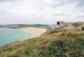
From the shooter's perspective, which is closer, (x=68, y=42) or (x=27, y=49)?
(x=68, y=42)

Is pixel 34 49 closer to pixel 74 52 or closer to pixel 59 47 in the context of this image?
pixel 59 47

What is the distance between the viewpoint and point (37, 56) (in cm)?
1712

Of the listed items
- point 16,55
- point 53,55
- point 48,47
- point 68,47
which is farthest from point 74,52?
point 16,55

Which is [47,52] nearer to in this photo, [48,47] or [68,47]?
[48,47]

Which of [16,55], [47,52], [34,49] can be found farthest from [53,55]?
[16,55]

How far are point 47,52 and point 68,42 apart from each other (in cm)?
340

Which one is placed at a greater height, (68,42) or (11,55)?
(68,42)

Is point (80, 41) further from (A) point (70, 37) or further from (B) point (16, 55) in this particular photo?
(B) point (16, 55)

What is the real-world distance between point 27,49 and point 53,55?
15.7 feet

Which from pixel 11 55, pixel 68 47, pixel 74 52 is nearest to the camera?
pixel 74 52

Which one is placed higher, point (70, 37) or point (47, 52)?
point (70, 37)

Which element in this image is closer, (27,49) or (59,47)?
(59,47)

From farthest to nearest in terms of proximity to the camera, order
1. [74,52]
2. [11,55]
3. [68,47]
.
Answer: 1. [11,55]
2. [68,47]
3. [74,52]

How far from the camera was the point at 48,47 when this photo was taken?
61.8 ft
